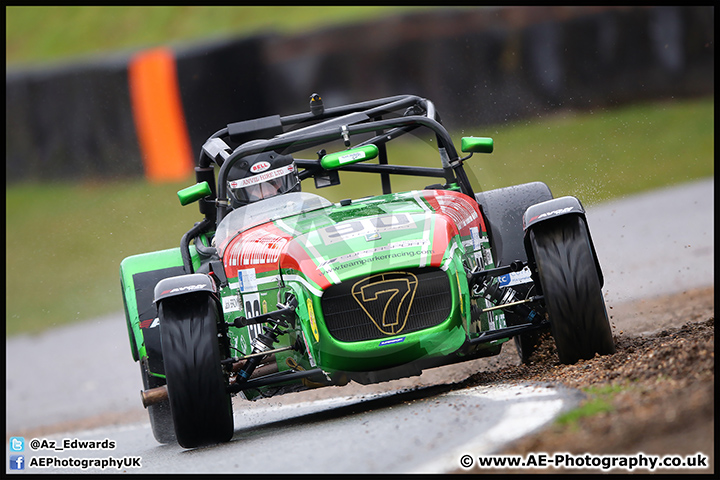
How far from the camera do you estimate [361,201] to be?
22.7 feet

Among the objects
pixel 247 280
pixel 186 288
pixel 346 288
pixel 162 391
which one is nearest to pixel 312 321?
pixel 346 288

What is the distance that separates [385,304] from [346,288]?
241 millimetres

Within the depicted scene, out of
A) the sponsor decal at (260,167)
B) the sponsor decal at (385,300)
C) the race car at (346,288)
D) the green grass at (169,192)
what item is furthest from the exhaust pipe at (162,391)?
the green grass at (169,192)

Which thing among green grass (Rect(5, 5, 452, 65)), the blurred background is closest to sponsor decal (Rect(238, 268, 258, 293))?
the blurred background

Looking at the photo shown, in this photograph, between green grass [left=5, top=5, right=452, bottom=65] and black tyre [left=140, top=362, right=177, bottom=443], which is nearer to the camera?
black tyre [left=140, top=362, right=177, bottom=443]

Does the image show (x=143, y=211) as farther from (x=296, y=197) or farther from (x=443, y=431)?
(x=443, y=431)

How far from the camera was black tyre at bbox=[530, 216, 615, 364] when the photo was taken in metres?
5.70

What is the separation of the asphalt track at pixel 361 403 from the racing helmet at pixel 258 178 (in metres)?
1.67

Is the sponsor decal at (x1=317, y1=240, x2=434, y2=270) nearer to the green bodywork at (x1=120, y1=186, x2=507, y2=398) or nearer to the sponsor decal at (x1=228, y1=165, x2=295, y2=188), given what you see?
the green bodywork at (x1=120, y1=186, x2=507, y2=398)

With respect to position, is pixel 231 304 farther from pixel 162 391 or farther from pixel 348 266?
pixel 348 266

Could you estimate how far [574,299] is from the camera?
5707 millimetres

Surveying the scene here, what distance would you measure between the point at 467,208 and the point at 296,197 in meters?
1.30

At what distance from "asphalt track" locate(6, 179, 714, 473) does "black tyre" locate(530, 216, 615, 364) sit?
1.56 ft

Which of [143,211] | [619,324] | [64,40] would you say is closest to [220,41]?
[143,211]
